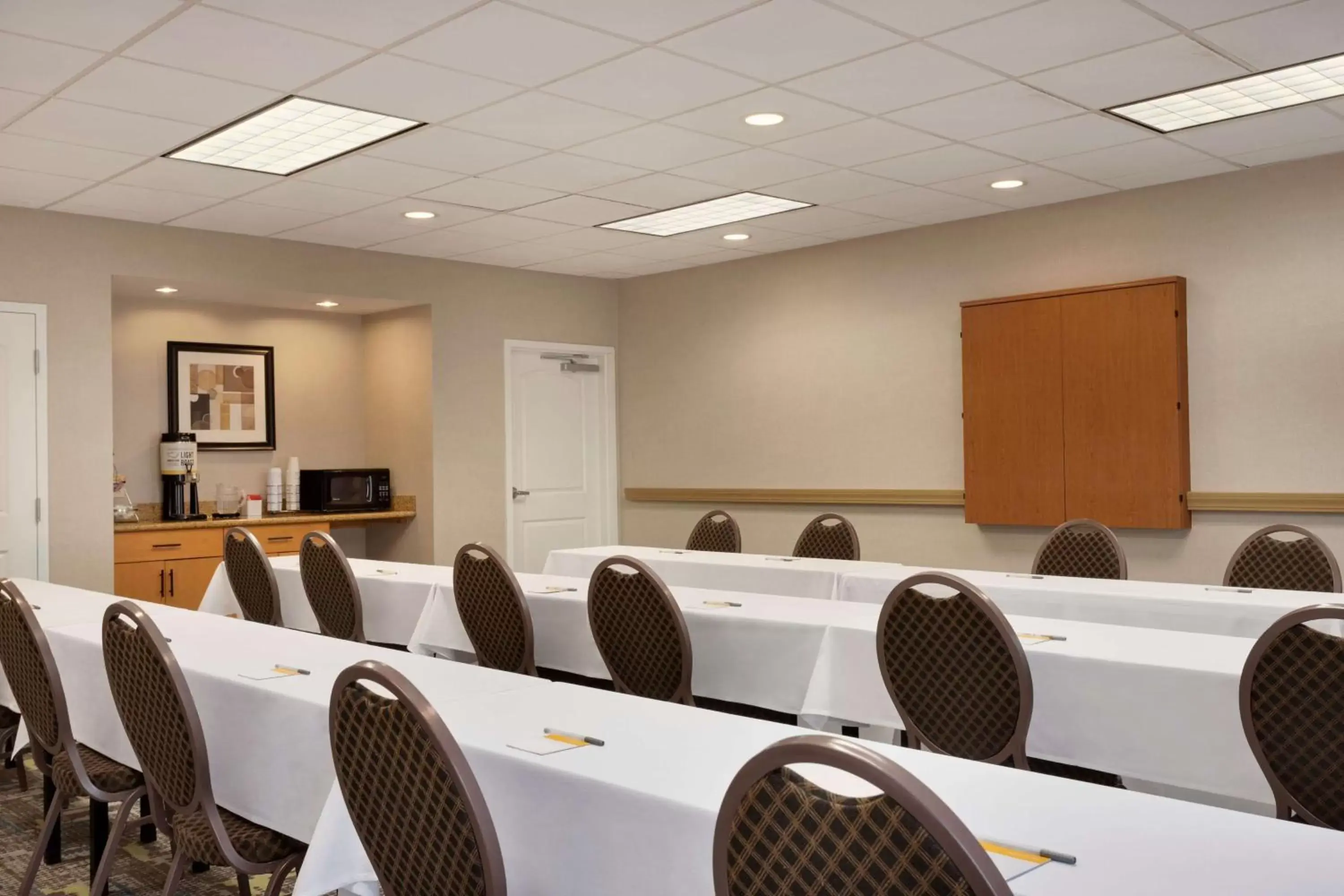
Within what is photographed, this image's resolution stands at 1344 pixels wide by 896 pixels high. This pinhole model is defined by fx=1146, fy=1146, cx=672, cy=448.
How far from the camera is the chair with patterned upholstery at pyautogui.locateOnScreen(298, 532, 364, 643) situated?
481 cm

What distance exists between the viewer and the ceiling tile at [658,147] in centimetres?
496

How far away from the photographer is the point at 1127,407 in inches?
245

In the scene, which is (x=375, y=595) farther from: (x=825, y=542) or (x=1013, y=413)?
(x=1013, y=413)

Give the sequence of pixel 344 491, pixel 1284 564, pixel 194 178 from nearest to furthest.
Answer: pixel 1284 564
pixel 194 178
pixel 344 491

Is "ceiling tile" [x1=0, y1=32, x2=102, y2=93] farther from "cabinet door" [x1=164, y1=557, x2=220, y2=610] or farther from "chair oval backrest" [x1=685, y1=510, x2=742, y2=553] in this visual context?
"chair oval backrest" [x1=685, y1=510, x2=742, y2=553]

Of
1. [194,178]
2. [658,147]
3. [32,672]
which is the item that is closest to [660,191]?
[658,147]

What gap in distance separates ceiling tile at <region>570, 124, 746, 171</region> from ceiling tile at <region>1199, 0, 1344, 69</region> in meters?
2.02

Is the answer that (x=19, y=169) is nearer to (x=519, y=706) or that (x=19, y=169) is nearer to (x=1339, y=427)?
(x=519, y=706)

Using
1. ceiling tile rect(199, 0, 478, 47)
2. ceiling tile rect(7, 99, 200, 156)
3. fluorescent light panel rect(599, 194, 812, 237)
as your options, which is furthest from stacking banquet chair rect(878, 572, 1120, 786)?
fluorescent light panel rect(599, 194, 812, 237)

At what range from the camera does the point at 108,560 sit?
6.43 meters

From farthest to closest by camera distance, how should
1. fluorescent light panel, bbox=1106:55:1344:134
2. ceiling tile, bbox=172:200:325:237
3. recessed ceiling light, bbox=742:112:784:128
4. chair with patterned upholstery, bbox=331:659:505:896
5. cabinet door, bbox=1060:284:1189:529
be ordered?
ceiling tile, bbox=172:200:325:237 < cabinet door, bbox=1060:284:1189:529 < recessed ceiling light, bbox=742:112:784:128 < fluorescent light panel, bbox=1106:55:1344:134 < chair with patterned upholstery, bbox=331:659:505:896

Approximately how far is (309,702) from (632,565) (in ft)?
4.20

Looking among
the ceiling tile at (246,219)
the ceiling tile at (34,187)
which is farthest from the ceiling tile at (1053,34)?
the ceiling tile at (34,187)

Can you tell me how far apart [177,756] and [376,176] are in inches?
145
